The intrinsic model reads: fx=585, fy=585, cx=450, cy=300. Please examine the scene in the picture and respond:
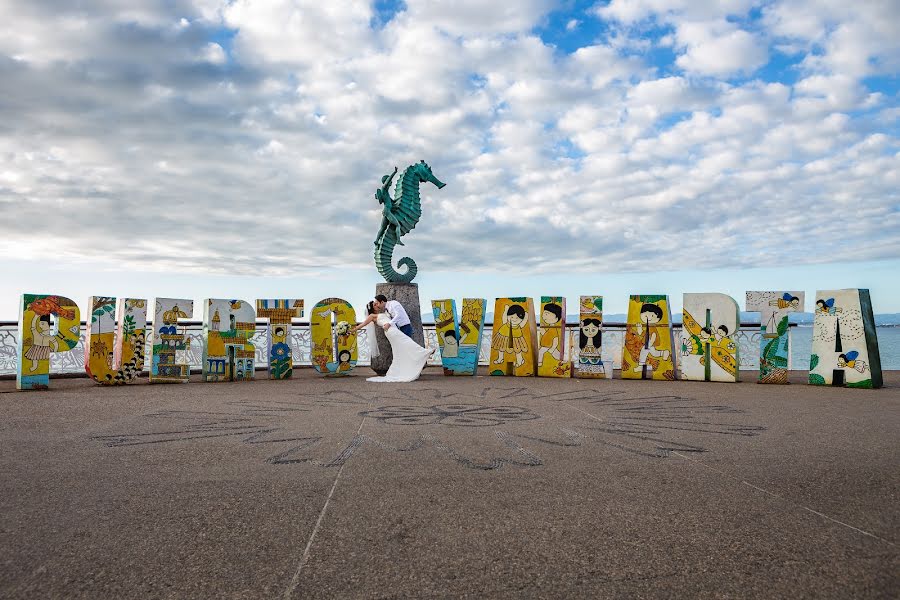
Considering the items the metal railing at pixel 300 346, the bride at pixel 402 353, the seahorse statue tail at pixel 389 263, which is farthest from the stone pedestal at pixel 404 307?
the metal railing at pixel 300 346

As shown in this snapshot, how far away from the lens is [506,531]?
120 inches

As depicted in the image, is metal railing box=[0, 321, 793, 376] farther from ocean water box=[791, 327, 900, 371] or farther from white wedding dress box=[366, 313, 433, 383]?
white wedding dress box=[366, 313, 433, 383]

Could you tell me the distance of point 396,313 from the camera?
37.3ft

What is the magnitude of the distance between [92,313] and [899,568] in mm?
10861

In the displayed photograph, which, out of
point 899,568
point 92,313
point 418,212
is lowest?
point 899,568

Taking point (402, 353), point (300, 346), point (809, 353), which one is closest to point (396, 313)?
point (402, 353)

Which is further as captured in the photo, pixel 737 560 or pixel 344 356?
pixel 344 356

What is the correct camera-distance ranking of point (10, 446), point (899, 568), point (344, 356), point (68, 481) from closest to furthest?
point (899, 568) < point (68, 481) < point (10, 446) < point (344, 356)

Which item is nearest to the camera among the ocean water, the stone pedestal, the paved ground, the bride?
the paved ground

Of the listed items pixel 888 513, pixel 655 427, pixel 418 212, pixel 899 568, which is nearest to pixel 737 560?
pixel 899 568

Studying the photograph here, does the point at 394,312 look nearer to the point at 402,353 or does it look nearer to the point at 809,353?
the point at 402,353

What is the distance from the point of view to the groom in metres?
11.3

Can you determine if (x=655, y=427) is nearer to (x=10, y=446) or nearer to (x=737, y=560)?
(x=737, y=560)

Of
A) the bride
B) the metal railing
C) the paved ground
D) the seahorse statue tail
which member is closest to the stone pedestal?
the seahorse statue tail
